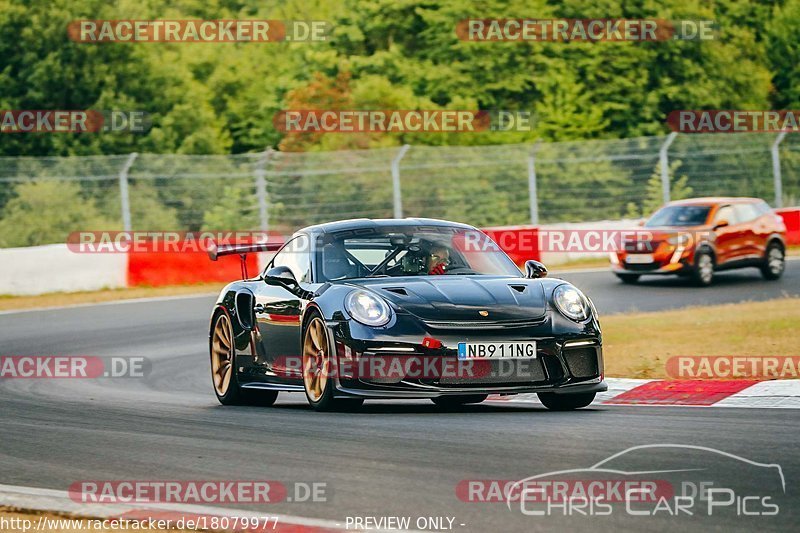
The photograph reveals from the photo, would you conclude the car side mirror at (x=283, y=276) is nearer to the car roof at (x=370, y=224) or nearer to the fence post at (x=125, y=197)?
the car roof at (x=370, y=224)

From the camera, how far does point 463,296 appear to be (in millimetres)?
9266

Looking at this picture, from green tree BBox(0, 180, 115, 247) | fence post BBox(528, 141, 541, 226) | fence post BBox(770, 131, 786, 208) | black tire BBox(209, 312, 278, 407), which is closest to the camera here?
black tire BBox(209, 312, 278, 407)

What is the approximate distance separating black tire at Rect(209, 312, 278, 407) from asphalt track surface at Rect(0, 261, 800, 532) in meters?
0.15

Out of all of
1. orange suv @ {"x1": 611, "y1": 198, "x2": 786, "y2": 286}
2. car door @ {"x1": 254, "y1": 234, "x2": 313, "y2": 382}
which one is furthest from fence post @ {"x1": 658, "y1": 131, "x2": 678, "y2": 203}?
car door @ {"x1": 254, "y1": 234, "x2": 313, "y2": 382}

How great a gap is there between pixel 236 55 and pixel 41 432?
1721 inches

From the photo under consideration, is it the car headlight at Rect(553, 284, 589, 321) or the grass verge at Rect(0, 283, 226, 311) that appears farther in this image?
the grass verge at Rect(0, 283, 226, 311)

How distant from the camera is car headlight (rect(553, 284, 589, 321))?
9.31 m

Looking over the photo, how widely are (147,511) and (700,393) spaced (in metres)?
5.18

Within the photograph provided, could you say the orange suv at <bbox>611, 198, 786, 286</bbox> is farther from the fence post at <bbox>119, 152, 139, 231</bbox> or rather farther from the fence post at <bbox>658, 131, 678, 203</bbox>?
the fence post at <bbox>119, 152, 139, 231</bbox>

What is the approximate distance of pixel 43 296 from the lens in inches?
901

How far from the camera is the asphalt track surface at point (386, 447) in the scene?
6.00 meters

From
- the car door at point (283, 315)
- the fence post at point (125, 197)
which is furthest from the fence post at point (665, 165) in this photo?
the car door at point (283, 315)

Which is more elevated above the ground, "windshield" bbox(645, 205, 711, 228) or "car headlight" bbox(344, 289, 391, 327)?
"windshield" bbox(645, 205, 711, 228)

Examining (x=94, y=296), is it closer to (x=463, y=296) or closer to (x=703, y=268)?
(x=703, y=268)
